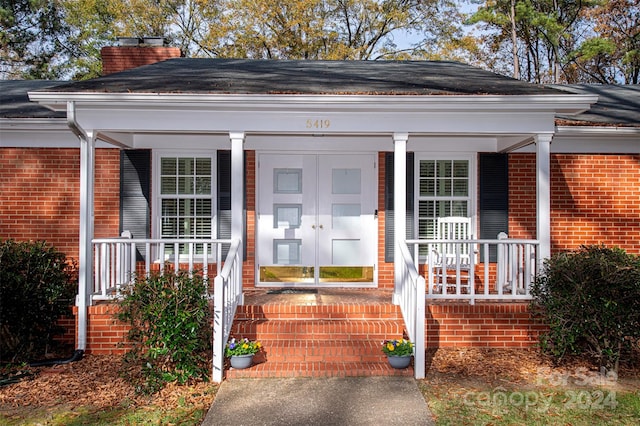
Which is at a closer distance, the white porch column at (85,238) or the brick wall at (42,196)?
the white porch column at (85,238)

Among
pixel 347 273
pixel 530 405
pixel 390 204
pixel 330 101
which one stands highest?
pixel 330 101

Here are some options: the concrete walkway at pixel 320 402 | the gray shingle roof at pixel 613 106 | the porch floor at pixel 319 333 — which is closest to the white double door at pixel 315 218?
the porch floor at pixel 319 333

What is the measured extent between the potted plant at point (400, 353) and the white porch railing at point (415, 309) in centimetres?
8

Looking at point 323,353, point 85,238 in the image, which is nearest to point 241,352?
point 323,353

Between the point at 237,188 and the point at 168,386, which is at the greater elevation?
the point at 237,188

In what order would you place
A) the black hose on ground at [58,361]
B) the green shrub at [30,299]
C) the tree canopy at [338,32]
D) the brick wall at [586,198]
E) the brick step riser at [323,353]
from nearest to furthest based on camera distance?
1. the brick step riser at [323,353]
2. the black hose on ground at [58,361]
3. the green shrub at [30,299]
4. the brick wall at [586,198]
5. the tree canopy at [338,32]

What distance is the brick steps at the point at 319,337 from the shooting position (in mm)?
5645

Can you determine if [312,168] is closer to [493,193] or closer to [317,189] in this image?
[317,189]

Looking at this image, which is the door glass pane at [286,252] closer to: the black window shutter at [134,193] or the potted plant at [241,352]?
the black window shutter at [134,193]

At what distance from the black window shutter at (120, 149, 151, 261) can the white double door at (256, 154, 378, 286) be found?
176cm

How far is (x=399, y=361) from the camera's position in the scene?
5.60 m

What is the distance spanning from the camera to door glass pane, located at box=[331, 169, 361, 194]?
8406 mm

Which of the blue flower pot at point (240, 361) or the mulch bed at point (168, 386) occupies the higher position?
the blue flower pot at point (240, 361)

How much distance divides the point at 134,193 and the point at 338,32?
16898 millimetres
